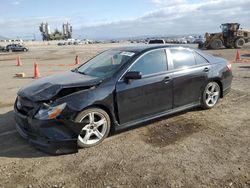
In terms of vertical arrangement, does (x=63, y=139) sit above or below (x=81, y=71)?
below

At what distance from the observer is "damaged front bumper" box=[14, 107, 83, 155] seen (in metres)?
4.41

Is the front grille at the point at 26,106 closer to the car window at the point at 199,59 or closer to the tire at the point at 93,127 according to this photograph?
the tire at the point at 93,127

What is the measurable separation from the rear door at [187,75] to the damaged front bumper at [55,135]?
2.28 metres

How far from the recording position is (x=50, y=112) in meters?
4.42

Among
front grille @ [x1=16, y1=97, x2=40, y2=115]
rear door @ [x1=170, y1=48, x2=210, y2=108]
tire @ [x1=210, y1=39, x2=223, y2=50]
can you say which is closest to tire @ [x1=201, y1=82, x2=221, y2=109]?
rear door @ [x1=170, y1=48, x2=210, y2=108]

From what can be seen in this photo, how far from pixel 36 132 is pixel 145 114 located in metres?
1.98

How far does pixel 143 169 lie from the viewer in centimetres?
399

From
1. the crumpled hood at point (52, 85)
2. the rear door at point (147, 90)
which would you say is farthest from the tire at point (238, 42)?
the crumpled hood at point (52, 85)

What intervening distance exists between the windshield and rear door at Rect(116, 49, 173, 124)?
11.0 inches

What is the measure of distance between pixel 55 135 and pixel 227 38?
2834 centimetres

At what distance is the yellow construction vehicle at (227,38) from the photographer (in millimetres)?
29094

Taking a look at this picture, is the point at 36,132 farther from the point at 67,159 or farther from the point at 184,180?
the point at 184,180

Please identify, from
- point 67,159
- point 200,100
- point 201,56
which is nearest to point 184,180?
point 67,159

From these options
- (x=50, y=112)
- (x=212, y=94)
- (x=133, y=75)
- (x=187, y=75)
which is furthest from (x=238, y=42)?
(x=50, y=112)
